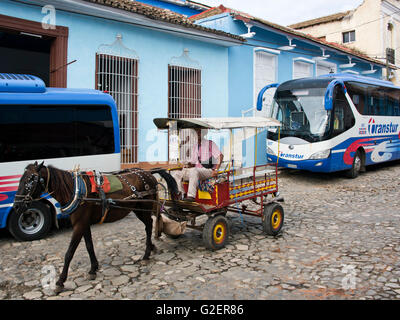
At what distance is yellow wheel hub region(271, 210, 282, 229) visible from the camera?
6395 mm

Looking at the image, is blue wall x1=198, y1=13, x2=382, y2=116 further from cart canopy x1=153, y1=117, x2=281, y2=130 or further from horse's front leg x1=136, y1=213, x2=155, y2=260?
horse's front leg x1=136, y1=213, x2=155, y2=260

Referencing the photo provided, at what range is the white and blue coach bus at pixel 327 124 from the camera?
11305mm

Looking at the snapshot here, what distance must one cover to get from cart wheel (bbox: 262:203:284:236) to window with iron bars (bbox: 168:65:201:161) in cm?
633

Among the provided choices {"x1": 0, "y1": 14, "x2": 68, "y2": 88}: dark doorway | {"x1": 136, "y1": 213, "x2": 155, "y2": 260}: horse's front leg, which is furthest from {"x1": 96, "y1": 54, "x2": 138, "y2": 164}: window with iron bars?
{"x1": 136, "y1": 213, "x2": 155, "y2": 260}: horse's front leg

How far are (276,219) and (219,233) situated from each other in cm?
130

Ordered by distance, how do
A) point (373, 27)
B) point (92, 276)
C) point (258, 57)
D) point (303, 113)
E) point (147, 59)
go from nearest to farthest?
1. point (92, 276)
2. point (147, 59)
3. point (303, 113)
4. point (258, 57)
5. point (373, 27)

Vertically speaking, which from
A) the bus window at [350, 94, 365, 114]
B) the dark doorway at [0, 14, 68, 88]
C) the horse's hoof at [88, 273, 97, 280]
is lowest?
the horse's hoof at [88, 273, 97, 280]

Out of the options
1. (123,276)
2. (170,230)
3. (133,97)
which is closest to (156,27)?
(133,97)

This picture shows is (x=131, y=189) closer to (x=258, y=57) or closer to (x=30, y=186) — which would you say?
(x=30, y=186)

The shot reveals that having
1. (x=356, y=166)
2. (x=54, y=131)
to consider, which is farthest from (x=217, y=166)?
(x=356, y=166)

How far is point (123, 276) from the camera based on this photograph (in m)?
4.84

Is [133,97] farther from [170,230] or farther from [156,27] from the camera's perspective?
[170,230]

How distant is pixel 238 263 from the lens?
5.20 meters

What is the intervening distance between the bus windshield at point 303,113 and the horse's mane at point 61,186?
28.0 ft
